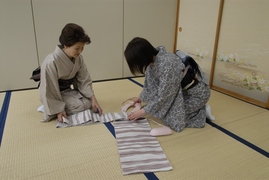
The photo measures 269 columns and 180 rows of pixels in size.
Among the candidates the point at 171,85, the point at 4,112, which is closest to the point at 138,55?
the point at 171,85

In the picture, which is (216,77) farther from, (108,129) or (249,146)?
(108,129)

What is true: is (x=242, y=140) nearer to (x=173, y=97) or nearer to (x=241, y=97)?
(x=173, y=97)

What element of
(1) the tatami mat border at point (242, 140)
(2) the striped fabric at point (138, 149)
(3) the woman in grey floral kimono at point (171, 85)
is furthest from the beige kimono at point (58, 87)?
(1) the tatami mat border at point (242, 140)

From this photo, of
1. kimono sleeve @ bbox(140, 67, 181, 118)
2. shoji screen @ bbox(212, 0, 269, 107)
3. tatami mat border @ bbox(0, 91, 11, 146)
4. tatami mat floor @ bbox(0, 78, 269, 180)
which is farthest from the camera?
shoji screen @ bbox(212, 0, 269, 107)

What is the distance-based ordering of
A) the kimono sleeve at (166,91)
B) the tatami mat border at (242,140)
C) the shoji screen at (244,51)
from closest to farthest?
the tatami mat border at (242,140) → the kimono sleeve at (166,91) → the shoji screen at (244,51)

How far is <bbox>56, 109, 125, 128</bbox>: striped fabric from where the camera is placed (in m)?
1.72

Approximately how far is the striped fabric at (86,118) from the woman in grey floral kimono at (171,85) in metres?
0.21

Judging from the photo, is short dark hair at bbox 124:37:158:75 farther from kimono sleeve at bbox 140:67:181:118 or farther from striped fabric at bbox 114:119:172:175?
striped fabric at bbox 114:119:172:175

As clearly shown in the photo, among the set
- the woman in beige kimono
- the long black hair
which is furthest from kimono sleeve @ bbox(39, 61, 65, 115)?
the long black hair

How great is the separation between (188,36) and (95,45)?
4.81 ft

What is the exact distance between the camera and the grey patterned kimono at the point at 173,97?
5.16 ft

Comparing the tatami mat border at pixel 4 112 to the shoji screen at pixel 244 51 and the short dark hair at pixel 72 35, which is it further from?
the shoji screen at pixel 244 51

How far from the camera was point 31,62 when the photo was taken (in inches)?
107

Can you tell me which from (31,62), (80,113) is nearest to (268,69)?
(80,113)
